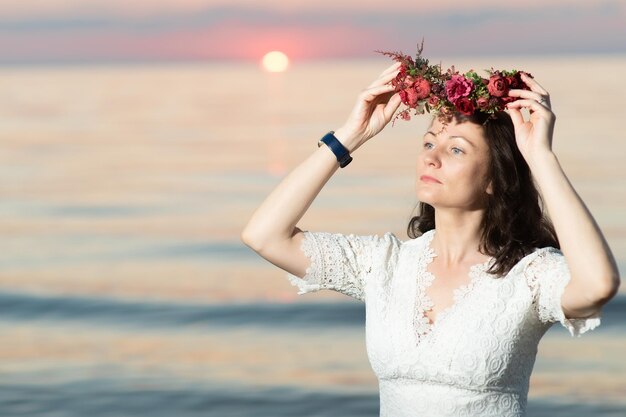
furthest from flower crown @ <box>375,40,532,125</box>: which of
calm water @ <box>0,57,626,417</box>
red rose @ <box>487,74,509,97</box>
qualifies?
calm water @ <box>0,57,626,417</box>

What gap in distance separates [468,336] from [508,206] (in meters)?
0.49

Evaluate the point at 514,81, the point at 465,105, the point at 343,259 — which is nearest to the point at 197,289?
the point at 343,259

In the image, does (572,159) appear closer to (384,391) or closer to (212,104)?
(384,391)

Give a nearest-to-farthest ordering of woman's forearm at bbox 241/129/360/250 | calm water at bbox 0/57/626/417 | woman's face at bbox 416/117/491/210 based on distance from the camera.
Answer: woman's face at bbox 416/117/491/210 → woman's forearm at bbox 241/129/360/250 → calm water at bbox 0/57/626/417

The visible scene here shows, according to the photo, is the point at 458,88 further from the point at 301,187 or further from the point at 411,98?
the point at 301,187

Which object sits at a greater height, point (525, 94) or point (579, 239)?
point (525, 94)

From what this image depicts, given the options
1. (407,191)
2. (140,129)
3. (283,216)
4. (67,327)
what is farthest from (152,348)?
(140,129)

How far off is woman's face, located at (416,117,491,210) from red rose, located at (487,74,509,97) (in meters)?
0.22

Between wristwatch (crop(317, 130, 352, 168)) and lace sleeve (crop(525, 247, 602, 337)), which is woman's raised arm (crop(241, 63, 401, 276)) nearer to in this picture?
wristwatch (crop(317, 130, 352, 168))

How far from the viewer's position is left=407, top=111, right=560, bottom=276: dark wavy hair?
177 inches

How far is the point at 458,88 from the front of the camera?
4.42m

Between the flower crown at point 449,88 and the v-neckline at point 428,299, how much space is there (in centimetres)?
49

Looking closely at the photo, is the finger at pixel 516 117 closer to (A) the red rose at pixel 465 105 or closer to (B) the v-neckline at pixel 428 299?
(A) the red rose at pixel 465 105

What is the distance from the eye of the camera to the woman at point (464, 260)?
414cm
